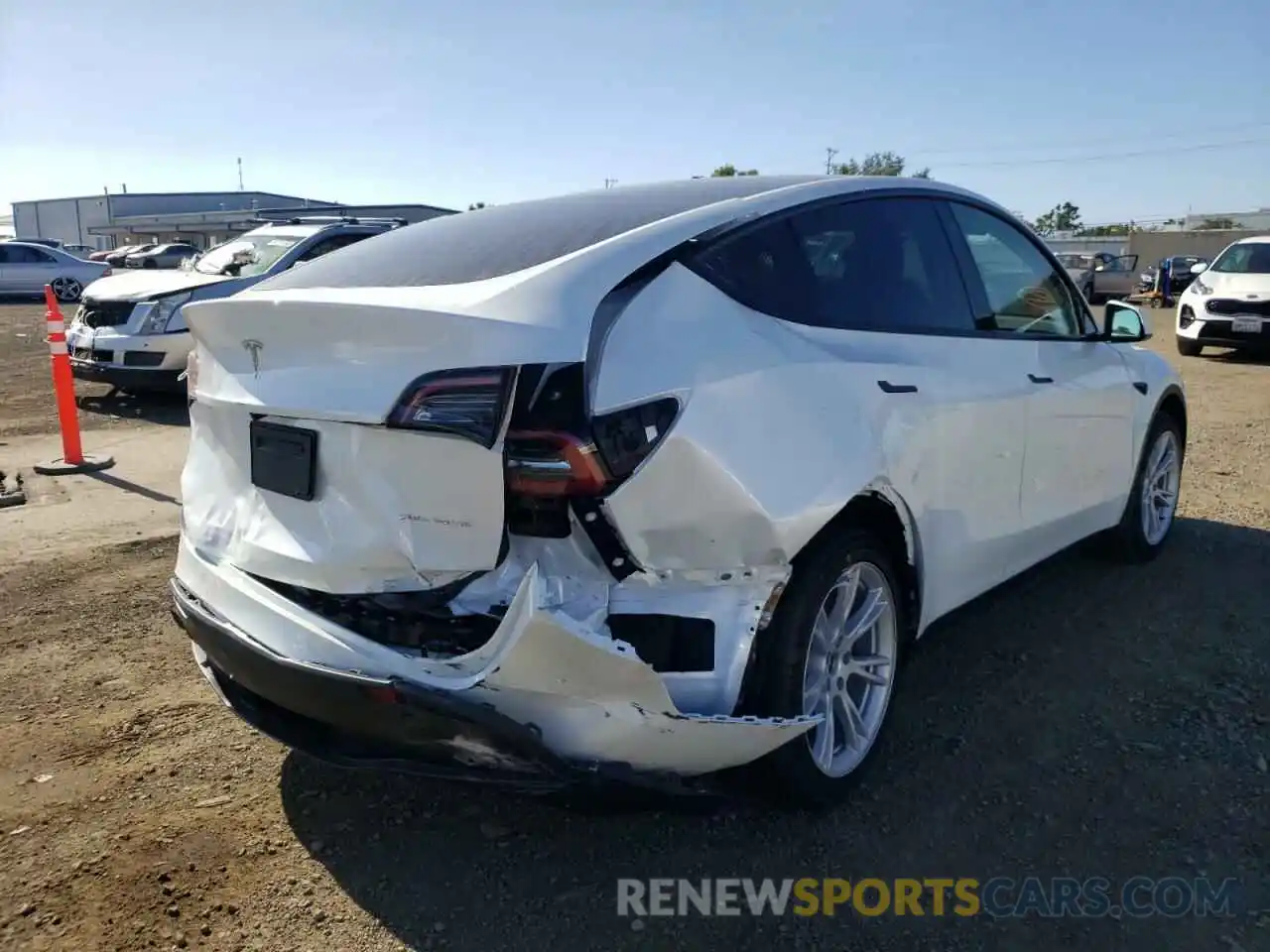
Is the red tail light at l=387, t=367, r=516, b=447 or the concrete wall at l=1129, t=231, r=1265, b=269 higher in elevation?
the concrete wall at l=1129, t=231, r=1265, b=269

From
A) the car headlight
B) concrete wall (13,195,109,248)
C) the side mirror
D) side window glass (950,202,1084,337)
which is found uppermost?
concrete wall (13,195,109,248)

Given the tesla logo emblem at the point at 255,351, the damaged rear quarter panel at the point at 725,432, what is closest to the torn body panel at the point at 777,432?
the damaged rear quarter panel at the point at 725,432

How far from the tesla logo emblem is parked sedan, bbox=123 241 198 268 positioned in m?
36.0

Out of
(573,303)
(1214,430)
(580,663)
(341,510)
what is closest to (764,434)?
(573,303)

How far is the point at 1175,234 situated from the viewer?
58.2 metres

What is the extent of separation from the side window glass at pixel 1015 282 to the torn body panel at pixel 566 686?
2033mm

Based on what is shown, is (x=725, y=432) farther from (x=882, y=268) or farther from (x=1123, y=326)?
(x=1123, y=326)

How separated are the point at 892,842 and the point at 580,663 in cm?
118

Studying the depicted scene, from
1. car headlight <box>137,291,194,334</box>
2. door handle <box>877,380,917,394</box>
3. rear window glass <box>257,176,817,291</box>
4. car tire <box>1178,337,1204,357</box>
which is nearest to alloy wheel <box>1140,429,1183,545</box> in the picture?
door handle <box>877,380,917,394</box>

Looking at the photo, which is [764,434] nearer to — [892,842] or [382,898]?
[892,842]

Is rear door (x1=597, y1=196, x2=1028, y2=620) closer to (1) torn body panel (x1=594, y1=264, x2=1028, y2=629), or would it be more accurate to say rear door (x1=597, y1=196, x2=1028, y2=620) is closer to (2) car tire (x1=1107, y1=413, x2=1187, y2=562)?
(1) torn body panel (x1=594, y1=264, x2=1028, y2=629)

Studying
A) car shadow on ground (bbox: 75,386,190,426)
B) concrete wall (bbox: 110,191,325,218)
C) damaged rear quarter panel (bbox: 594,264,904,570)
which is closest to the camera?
damaged rear quarter panel (bbox: 594,264,904,570)

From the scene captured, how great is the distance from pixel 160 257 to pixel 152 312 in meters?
31.5

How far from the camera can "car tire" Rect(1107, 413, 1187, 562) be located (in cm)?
494
